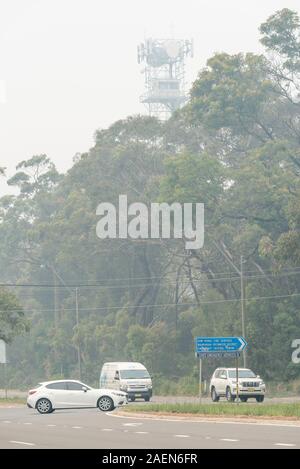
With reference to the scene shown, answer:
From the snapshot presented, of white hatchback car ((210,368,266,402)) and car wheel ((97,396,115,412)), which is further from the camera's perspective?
white hatchback car ((210,368,266,402))

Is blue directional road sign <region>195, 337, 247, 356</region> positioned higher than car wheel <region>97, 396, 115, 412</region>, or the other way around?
blue directional road sign <region>195, 337, 247, 356</region>

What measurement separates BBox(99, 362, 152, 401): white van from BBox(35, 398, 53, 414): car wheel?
1114 centimetres

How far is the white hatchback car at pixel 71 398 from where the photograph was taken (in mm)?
43281

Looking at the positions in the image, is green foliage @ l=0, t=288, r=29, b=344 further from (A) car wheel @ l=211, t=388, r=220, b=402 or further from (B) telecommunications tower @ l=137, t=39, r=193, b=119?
(B) telecommunications tower @ l=137, t=39, r=193, b=119

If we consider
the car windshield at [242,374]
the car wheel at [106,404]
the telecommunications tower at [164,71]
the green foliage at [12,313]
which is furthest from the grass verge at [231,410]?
the telecommunications tower at [164,71]

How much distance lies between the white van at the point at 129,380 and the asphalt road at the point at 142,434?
17.5m

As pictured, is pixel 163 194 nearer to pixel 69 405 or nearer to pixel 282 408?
pixel 69 405

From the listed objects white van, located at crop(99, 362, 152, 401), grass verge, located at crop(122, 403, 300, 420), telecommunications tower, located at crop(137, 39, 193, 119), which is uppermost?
telecommunications tower, located at crop(137, 39, 193, 119)

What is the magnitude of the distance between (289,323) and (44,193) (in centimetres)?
5366

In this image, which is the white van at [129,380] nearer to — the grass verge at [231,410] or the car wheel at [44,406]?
the car wheel at [44,406]

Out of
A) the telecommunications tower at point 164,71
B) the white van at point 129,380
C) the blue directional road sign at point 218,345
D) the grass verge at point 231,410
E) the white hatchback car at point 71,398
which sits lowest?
the grass verge at point 231,410

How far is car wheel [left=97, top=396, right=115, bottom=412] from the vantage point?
4316 centimetres

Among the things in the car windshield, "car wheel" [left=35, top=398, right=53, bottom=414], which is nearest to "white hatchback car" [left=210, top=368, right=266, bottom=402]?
the car windshield

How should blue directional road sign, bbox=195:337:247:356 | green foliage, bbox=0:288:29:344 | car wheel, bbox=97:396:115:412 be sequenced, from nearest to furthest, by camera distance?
blue directional road sign, bbox=195:337:247:356 → car wheel, bbox=97:396:115:412 → green foliage, bbox=0:288:29:344
